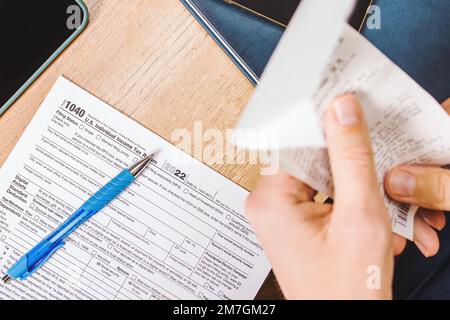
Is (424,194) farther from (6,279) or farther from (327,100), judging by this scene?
(6,279)

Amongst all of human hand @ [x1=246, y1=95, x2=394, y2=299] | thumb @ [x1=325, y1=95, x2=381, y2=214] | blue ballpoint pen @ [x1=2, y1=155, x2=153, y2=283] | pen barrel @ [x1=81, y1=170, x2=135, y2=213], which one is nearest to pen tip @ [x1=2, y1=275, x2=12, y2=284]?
blue ballpoint pen @ [x1=2, y1=155, x2=153, y2=283]

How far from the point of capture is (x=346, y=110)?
0.42 meters

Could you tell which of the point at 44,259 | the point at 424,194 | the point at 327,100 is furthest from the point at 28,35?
the point at 424,194

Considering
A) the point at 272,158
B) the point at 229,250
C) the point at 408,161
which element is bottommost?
the point at 229,250

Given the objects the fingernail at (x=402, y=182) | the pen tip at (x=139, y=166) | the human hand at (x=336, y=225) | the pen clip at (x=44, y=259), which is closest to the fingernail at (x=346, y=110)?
the human hand at (x=336, y=225)

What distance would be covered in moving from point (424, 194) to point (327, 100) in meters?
0.22

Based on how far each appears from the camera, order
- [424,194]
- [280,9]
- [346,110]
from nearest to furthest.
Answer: [346,110], [424,194], [280,9]

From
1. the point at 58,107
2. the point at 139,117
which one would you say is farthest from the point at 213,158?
the point at 58,107

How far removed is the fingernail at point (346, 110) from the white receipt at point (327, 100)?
10 millimetres

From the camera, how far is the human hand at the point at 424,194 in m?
0.52

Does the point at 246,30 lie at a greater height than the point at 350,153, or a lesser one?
greater

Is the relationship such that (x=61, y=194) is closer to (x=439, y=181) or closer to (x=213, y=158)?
(x=213, y=158)
